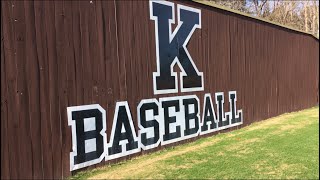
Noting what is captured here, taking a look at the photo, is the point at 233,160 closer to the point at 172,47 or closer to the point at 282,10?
the point at 172,47

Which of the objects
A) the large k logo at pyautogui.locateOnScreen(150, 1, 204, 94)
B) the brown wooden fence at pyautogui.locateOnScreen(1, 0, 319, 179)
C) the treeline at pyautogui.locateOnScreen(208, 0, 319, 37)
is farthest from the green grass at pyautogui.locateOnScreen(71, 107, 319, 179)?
the treeline at pyautogui.locateOnScreen(208, 0, 319, 37)

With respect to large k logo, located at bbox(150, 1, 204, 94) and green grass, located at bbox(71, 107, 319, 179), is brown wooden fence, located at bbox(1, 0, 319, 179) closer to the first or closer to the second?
large k logo, located at bbox(150, 1, 204, 94)

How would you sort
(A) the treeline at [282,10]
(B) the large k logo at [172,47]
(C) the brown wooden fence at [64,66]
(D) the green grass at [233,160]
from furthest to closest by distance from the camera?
1. (A) the treeline at [282,10]
2. (B) the large k logo at [172,47]
3. (D) the green grass at [233,160]
4. (C) the brown wooden fence at [64,66]

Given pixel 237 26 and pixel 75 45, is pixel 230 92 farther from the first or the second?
pixel 75 45

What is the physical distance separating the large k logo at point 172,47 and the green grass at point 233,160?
1.33m

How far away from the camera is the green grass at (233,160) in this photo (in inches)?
248

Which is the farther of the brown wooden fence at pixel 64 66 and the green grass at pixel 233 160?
the green grass at pixel 233 160

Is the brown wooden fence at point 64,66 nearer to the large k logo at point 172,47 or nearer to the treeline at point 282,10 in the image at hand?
the large k logo at point 172,47

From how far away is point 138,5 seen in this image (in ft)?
25.6

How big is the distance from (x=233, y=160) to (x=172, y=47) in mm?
2758

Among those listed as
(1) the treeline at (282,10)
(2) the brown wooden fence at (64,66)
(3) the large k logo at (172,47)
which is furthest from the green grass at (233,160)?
(1) the treeline at (282,10)

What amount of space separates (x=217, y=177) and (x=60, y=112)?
251cm

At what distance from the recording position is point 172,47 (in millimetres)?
8656

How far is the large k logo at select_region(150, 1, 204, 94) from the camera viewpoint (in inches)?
325
